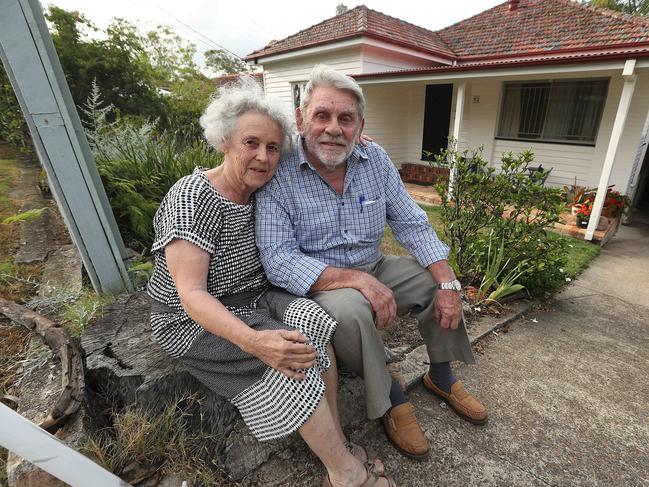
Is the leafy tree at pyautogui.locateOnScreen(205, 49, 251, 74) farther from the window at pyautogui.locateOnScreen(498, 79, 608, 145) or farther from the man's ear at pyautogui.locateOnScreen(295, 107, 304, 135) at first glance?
the man's ear at pyautogui.locateOnScreen(295, 107, 304, 135)

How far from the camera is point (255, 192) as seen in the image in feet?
5.02

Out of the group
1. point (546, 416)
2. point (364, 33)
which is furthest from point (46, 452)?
point (364, 33)

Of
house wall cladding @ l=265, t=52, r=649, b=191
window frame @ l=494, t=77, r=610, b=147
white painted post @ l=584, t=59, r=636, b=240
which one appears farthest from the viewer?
window frame @ l=494, t=77, r=610, b=147

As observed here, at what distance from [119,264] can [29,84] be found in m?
0.99

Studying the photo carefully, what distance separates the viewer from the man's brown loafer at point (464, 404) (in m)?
1.66

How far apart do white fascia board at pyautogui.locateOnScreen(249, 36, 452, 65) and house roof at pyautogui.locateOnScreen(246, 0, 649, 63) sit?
100 mm

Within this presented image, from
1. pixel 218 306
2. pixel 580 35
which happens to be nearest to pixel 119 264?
pixel 218 306

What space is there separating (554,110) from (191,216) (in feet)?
25.3

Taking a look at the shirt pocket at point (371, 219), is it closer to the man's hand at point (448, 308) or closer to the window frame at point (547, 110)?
the man's hand at point (448, 308)

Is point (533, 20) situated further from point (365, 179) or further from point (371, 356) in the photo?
point (371, 356)

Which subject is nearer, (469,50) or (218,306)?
(218,306)

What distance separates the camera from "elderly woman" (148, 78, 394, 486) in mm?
1158

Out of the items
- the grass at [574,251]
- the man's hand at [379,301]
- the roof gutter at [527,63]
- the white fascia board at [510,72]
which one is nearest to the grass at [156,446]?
the man's hand at [379,301]

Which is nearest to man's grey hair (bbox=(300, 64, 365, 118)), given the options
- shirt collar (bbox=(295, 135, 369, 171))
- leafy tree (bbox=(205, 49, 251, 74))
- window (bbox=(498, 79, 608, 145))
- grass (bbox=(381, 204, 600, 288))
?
shirt collar (bbox=(295, 135, 369, 171))
